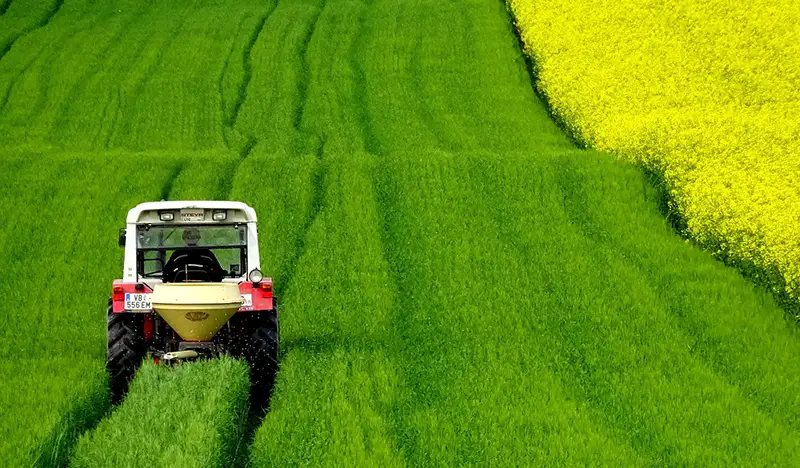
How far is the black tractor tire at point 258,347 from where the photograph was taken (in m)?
13.5

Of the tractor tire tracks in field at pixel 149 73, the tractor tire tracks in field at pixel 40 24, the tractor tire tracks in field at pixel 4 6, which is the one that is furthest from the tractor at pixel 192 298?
the tractor tire tracks in field at pixel 4 6

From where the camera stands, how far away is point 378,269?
63.5 ft

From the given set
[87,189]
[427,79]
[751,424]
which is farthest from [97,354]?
[427,79]

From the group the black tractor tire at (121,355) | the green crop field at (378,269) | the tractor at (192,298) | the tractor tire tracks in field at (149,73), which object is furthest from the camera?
the tractor tire tracks in field at (149,73)

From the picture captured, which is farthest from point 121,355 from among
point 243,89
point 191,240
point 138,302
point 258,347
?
point 243,89

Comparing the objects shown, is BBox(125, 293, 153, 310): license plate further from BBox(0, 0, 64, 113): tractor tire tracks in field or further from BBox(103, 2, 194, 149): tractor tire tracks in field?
BBox(0, 0, 64, 113): tractor tire tracks in field

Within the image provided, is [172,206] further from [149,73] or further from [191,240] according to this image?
[149,73]

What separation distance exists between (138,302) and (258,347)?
1.46 meters

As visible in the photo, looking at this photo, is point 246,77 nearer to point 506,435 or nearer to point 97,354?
point 97,354

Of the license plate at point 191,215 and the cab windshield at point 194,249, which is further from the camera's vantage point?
the license plate at point 191,215

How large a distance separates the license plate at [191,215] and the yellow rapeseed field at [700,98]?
9297mm

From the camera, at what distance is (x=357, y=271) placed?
63.6 ft

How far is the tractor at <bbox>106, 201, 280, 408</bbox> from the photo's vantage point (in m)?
12.9

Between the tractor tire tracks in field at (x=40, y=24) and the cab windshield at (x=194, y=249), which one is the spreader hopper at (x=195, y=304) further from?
the tractor tire tracks in field at (x=40, y=24)
